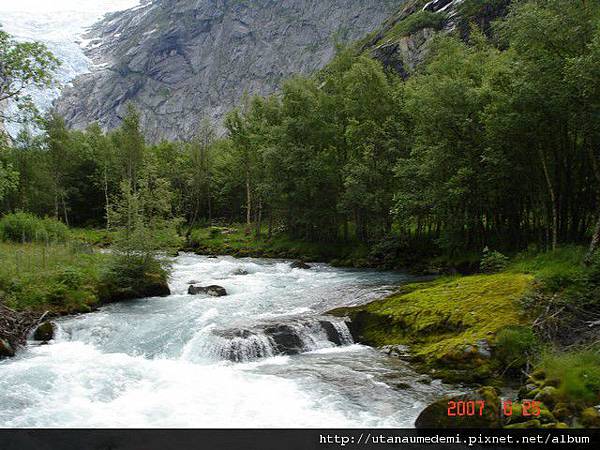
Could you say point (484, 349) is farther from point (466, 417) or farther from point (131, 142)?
point (131, 142)

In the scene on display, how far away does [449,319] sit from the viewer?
1572cm

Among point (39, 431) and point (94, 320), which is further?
point (94, 320)

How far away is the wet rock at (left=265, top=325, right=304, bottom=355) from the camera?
16.2 m

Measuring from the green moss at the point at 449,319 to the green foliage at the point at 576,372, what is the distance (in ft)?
6.35

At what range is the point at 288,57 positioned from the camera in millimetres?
195625

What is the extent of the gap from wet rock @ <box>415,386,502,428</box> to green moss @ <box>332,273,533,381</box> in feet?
9.56

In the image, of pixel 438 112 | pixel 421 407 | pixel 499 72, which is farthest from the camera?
pixel 438 112

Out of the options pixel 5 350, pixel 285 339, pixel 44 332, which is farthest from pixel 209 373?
pixel 44 332

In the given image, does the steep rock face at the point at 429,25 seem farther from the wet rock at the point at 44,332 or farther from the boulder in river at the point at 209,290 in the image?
the wet rock at the point at 44,332

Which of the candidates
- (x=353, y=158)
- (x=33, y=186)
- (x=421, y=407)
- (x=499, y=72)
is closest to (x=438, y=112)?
(x=499, y=72)

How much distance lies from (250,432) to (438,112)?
861 inches

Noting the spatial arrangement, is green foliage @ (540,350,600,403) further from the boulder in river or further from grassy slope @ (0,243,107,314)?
grassy slope @ (0,243,107,314)

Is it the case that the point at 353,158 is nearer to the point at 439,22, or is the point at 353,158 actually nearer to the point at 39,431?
the point at 39,431

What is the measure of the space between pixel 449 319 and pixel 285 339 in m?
5.68
